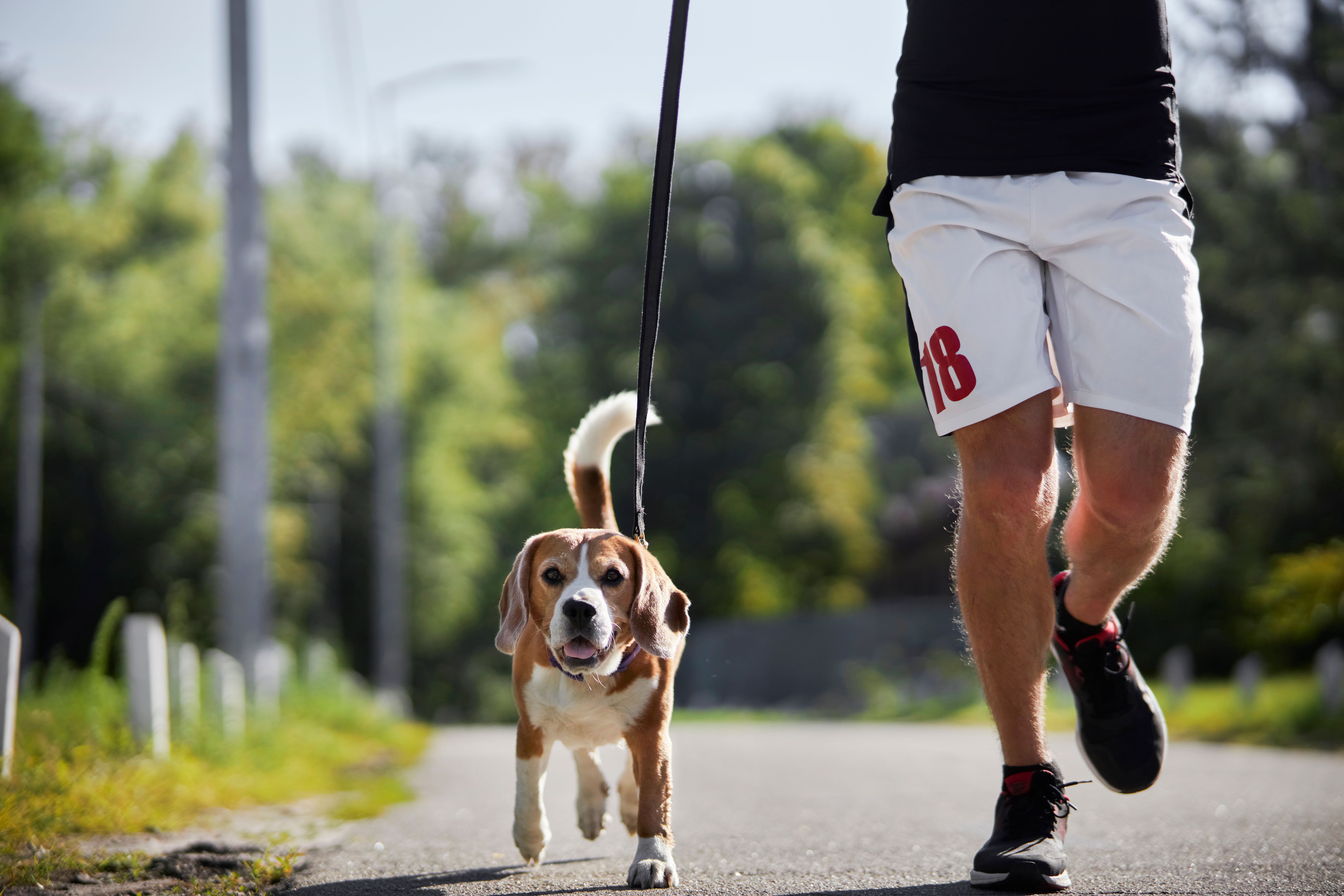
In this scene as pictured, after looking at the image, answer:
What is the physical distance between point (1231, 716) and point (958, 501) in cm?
1168

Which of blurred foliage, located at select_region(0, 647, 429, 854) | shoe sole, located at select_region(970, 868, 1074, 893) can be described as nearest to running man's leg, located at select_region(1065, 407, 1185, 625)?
shoe sole, located at select_region(970, 868, 1074, 893)

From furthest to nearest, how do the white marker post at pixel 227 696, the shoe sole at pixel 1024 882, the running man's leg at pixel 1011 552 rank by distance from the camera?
the white marker post at pixel 227 696 → the running man's leg at pixel 1011 552 → the shoe sole at pixel 1024 882

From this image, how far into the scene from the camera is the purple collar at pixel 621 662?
4.00m

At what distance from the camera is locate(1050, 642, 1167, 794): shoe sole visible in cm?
394

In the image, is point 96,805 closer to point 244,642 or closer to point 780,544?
point 244,642

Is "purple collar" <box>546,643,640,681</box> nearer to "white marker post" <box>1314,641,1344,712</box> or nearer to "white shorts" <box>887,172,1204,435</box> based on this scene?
"white shorts" <box>887,172,1204,435</box>

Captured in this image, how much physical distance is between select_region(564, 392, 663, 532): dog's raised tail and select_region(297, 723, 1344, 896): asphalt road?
1.04m

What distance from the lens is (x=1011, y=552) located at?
3.69 metres

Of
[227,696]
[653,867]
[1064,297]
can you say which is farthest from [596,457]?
[227,696]

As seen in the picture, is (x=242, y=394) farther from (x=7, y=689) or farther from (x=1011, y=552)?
(x=1011, y=552)

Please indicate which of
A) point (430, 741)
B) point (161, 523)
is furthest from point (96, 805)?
point (161, 523)

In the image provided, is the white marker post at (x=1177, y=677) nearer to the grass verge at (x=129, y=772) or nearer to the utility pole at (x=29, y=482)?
the grass verge at (x=129, y=772)

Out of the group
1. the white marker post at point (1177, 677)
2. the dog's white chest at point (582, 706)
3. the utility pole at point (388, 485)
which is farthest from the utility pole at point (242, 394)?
the utility pole at point (388, 485)

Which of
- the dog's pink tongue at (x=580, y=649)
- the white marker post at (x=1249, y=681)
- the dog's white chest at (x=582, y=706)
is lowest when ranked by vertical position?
the white marker post at (x=1249, y=681)
